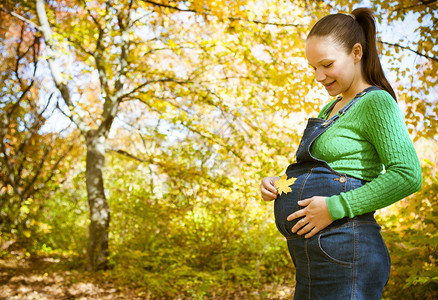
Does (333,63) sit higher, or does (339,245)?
(333,63)

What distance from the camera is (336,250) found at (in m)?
0.99

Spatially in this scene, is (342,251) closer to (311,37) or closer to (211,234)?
(311,37)

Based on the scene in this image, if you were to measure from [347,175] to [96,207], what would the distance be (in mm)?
5042

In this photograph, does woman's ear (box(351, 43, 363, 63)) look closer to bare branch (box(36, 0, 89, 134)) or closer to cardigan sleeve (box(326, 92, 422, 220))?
cardigan sleeve (box(326, 92, 422, 220))

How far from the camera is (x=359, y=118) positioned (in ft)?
3.42

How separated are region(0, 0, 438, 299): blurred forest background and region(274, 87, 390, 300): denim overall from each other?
2.00 metres

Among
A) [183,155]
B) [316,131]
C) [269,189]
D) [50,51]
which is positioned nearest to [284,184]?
[269,189]

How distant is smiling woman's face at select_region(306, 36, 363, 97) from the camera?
3.60ft

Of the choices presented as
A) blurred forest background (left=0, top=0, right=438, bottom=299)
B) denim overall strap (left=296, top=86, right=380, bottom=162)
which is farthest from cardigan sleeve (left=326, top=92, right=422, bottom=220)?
blurred forest background (left=0, top=0, right=438, bottom=299)

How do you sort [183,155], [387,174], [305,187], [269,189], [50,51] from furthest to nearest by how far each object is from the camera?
1. [183,155]
2. [50,51]
3. [269,189]
4. [305,187]
5. [387,174]

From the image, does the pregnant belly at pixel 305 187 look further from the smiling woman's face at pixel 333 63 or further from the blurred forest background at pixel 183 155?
the blurred forest background at pixel 183 155

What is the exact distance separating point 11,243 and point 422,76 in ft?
20.9

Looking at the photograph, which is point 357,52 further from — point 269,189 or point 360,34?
point 269,189

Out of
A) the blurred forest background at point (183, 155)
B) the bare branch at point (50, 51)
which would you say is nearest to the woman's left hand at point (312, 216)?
the blurred forest background at point (183, 155)
